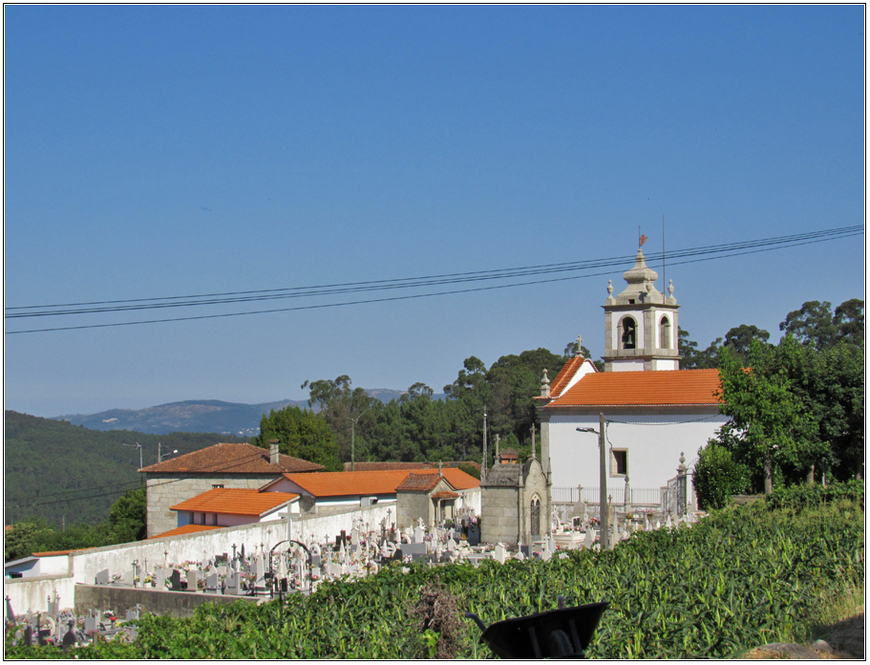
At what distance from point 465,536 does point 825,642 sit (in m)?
20.2

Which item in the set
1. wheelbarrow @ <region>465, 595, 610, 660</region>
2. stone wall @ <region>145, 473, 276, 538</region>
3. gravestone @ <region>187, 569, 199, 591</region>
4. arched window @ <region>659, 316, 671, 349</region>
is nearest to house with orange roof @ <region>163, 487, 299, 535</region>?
stone wall @ <region>145, 473, 276, 538</region>

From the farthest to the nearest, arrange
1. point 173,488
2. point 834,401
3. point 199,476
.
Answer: point 173,488
point 199,476
point 834,401

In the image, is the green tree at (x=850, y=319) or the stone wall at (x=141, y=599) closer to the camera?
the stone wall at (x=141, y=599)

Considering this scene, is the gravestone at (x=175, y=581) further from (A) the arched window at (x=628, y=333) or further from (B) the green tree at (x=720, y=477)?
(A) the arched window at (x=628, y=333)

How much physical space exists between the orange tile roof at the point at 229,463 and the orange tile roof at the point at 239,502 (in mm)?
6641

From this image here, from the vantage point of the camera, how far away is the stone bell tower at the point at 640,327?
4412cm

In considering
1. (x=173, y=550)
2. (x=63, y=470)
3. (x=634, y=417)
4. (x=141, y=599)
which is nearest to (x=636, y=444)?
(x=634, y=417)

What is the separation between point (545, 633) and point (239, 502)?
102 ft

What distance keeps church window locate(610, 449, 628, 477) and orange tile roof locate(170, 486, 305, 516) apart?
48.6 feet

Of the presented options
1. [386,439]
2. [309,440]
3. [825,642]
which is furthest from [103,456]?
[825,642]

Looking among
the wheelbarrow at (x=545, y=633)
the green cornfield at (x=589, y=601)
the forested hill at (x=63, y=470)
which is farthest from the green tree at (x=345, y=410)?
the wheelbarrow at (x=545, y=633)

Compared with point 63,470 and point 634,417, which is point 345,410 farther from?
point 634,417

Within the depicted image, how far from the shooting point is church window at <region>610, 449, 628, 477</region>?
39.2 m

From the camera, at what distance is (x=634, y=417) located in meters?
39.1
